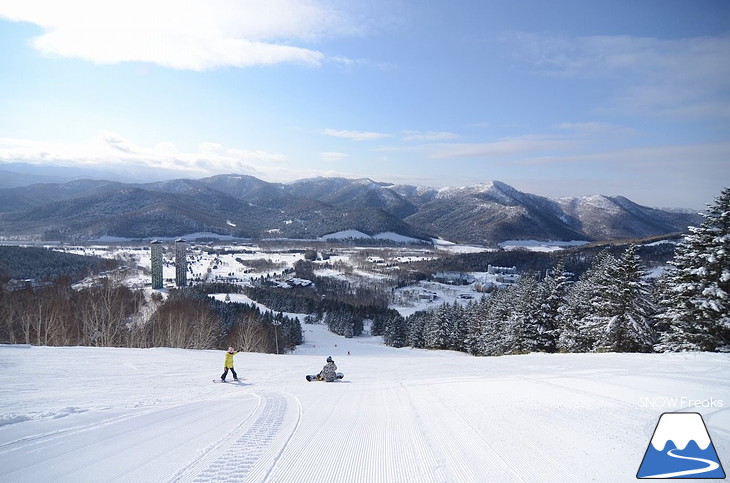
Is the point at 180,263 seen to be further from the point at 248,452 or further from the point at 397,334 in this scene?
the point at 248,452

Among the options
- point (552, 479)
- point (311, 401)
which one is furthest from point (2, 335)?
point (552, 479)

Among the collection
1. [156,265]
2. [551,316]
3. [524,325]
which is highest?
[156,265]

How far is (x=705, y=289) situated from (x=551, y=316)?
12.2 metres

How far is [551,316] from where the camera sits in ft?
90.7

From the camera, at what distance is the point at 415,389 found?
10.1m

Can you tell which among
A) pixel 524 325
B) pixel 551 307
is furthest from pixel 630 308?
Answer: pixel 524 325

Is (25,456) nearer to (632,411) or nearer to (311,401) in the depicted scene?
(311,401)

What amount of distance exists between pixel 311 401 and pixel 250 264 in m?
158

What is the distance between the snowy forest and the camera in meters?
16.4

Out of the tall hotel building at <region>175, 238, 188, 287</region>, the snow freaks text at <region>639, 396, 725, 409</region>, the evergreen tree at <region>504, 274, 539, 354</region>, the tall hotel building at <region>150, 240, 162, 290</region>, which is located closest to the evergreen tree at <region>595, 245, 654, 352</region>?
the evergreen tree at <region>504, 274, 539, 354</region>

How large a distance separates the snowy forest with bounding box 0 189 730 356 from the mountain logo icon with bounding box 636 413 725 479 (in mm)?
15339

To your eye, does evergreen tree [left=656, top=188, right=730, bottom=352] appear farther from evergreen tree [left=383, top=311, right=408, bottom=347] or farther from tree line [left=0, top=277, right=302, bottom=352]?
evergreen tree [left=383, top=311, right=408, bottom=347]

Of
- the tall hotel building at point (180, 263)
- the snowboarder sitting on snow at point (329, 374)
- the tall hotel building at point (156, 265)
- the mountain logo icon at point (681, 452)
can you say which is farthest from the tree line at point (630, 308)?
the tall hotel building at point (180, 263)

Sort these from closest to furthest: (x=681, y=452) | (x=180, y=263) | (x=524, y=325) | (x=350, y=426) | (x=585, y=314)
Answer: (x=681, y=452) → (x=350, y=426) → (x=585, y=314) → (x=524, y=325) → (x=180, y=263)
